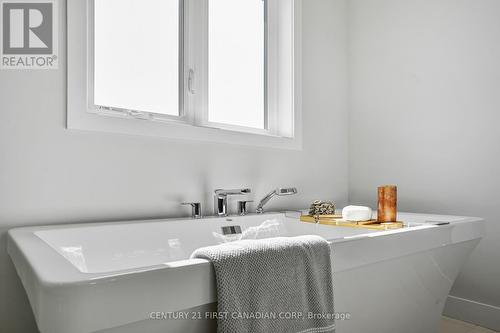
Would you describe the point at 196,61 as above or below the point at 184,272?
above

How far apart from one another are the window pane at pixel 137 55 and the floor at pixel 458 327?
1994 millimetres

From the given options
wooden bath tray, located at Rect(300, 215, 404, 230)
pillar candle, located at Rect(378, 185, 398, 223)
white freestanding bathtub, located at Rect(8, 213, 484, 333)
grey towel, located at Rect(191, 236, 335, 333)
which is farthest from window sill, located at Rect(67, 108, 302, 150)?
grey towel, located at Rect(191, 236, 335, 333)

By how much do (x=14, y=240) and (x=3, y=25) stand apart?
3.12ft

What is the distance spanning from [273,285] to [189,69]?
1528mm

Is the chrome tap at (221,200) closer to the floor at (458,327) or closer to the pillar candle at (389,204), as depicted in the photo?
the pillar candle at (389,204)

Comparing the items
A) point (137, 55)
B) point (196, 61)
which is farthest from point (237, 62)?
point (137, 55)

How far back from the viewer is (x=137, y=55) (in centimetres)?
211

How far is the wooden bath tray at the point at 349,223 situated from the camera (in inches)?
69.7

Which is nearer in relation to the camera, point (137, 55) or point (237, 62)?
point (137, 55)

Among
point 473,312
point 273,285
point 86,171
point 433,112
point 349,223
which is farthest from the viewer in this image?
point 433,112

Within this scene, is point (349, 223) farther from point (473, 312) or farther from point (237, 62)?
point (237, 62)

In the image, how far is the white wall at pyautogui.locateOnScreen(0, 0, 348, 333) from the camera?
1568 millimetres

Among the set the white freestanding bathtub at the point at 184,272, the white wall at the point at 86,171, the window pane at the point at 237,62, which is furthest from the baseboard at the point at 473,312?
the window pane at the point at 237,62

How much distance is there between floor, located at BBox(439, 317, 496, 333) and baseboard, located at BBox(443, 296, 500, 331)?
0.10 feet
